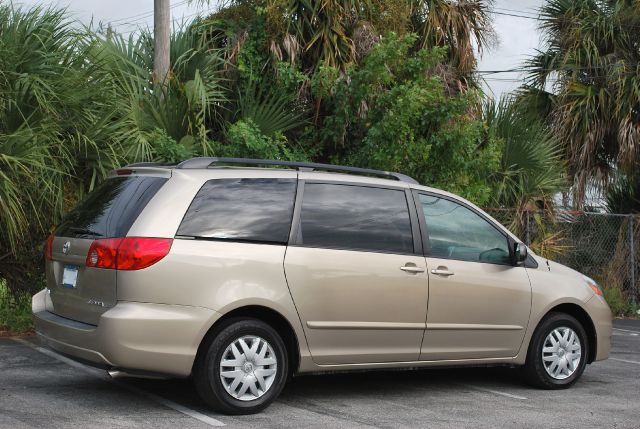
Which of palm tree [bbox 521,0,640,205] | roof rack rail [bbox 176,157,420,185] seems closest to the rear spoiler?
roof rack rail [bbox 176,157,420,185]

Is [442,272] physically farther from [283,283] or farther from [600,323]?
[600,323]

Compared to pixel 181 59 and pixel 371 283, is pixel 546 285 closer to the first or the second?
pixel 371 283

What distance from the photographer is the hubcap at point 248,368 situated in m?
6.78

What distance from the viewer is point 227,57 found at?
14.8m

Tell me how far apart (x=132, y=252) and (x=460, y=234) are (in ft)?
9.18

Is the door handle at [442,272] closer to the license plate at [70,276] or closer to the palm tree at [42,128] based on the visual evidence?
the license plate at [70,276]

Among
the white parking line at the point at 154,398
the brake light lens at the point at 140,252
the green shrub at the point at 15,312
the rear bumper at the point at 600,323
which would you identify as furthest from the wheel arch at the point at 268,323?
the green shrub at the point at 15,312

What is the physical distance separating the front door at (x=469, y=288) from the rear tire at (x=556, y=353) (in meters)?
0.22

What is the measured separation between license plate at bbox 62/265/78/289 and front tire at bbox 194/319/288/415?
1.04 meters

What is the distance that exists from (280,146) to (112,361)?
7083mm

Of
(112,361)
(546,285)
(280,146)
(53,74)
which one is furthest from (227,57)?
(112,361)

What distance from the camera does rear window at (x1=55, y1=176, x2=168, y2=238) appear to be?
268 inches

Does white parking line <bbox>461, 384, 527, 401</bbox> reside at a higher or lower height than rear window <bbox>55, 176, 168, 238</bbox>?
lower

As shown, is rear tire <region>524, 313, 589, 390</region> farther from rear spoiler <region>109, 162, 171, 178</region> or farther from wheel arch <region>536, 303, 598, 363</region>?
rear spoiler <region>109, 162, 171, 178</region>
